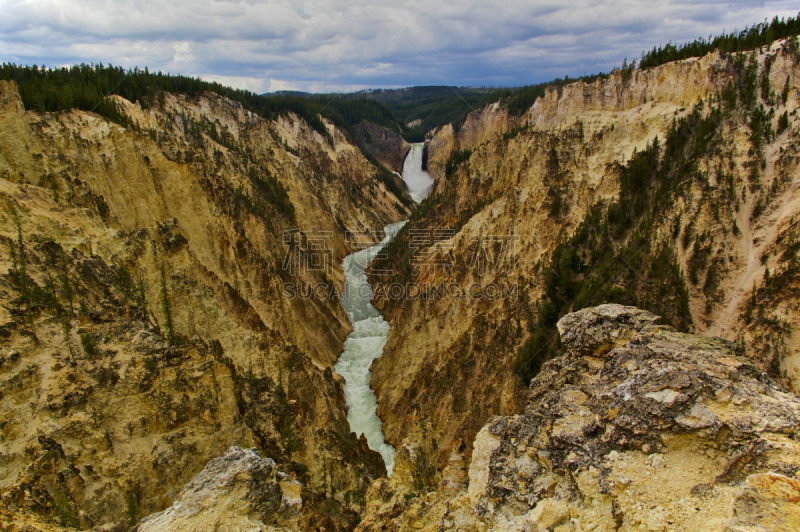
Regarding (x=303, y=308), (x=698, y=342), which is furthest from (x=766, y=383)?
(x=303, y=308)

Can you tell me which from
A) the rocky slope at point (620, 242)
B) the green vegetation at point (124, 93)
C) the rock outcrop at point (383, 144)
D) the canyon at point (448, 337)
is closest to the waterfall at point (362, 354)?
the canyon at point (448, 337)

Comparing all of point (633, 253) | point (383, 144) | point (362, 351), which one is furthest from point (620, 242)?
point (383, 144)

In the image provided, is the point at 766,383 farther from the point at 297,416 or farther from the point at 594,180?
the point at 594,180

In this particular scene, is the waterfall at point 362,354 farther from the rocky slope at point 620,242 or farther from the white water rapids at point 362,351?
the rocky slope at point 620,242

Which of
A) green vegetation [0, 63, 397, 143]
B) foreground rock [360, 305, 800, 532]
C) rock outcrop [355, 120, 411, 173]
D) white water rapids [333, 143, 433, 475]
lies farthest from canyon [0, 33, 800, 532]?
rock outcrop [355, 120, 411, 173]

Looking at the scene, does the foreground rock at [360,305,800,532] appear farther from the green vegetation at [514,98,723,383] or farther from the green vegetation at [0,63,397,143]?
the green vegetation at [0,63,397,143]

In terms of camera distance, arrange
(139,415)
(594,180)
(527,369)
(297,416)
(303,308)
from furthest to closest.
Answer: (303,308)
(594,180)
(527,369)
(297,416)
(139,415)

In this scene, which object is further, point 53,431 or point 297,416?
point 297,416
